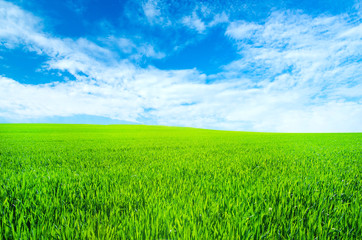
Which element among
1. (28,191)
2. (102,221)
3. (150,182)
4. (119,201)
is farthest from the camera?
(150,182)

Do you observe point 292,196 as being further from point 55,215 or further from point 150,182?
point 55,215

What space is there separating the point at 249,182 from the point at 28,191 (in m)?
3.83

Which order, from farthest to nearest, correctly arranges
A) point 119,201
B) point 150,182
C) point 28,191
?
point 150,182
point 28,191
point 119,201

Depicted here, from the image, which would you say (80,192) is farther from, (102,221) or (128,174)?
(128,174)

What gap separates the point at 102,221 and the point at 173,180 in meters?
1.67

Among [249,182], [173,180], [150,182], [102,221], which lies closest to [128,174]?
[150,182]

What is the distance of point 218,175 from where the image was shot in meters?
3.85

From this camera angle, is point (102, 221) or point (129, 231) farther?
point (102, 221)

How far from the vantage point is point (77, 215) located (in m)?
2.01

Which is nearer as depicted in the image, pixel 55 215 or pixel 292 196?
pixel 55 215

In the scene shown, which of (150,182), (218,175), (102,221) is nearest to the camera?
(102,221)

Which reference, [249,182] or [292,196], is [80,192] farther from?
[292,196]

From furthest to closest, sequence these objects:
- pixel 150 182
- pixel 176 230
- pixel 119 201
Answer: pixel 150 182 → pixel 119 201 → pixel 176 230

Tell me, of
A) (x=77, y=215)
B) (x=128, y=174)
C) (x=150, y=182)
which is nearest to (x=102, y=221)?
(x=77, y=215)
